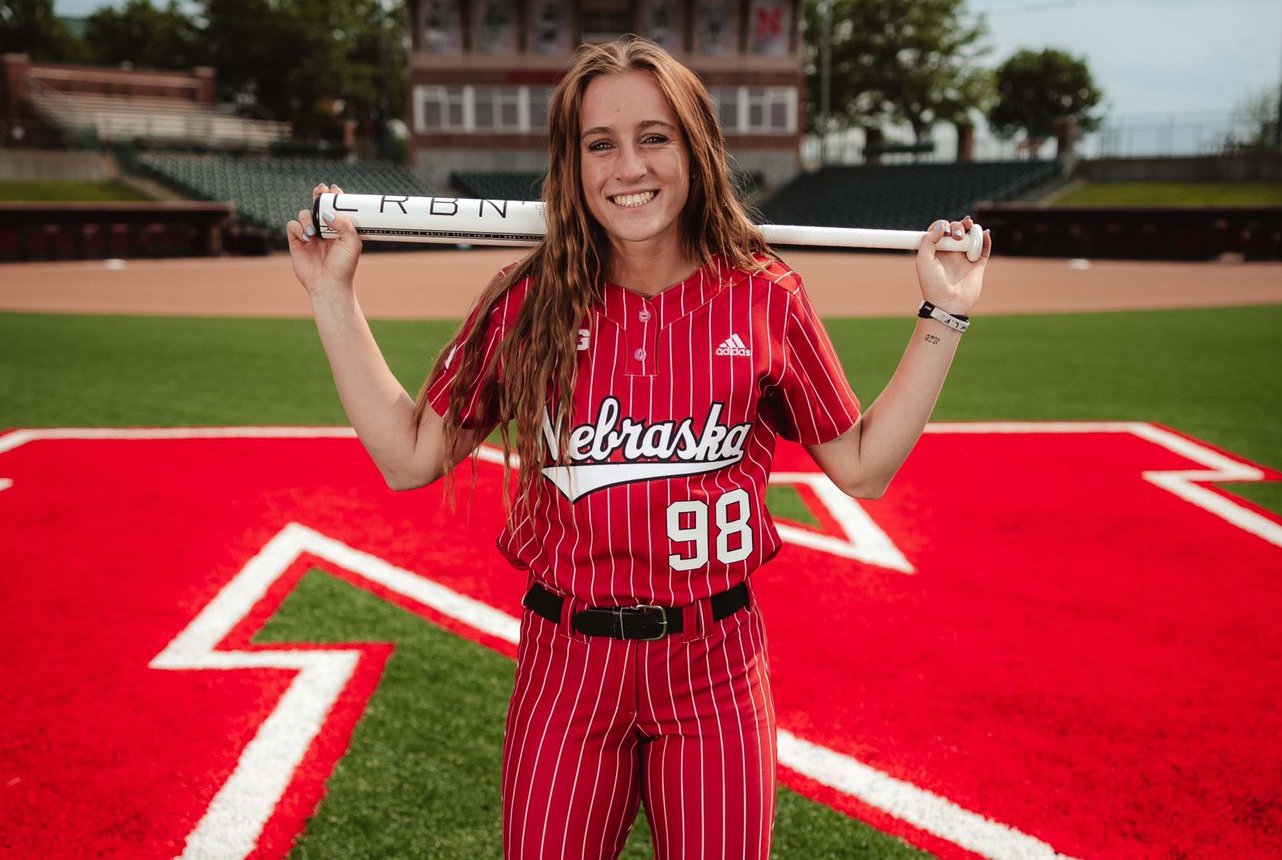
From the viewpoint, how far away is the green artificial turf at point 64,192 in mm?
29609

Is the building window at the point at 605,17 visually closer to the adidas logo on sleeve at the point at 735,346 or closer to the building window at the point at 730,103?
the building window at the point at 730,103

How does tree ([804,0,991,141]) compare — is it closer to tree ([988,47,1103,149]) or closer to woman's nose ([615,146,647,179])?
tree ([988,47,1103,149])

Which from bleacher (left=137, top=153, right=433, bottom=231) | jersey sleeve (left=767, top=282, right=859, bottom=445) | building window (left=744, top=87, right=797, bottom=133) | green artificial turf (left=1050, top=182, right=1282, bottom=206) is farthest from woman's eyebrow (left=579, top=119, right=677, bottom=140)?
building window (left=744, top=87, right=797, bottom=133)

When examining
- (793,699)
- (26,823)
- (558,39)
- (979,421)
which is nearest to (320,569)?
(26,823)

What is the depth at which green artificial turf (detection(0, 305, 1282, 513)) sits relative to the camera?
7.82m

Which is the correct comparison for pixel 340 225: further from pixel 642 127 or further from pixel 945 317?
pixel 945 317

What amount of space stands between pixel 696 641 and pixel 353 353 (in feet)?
2.97

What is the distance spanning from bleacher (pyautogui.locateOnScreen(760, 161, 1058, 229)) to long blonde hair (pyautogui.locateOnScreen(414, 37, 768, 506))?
31.5 metres

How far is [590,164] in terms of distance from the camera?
76.0 inches

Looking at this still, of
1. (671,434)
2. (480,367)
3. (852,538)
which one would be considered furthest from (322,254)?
(852,538)

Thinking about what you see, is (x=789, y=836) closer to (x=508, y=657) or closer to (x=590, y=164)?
(x=508, y=657)

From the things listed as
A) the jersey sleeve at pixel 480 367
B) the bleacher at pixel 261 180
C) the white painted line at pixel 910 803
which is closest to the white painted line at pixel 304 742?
the white painted line at pixel 910 803

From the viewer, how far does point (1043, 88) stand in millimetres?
77750

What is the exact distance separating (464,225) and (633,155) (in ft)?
1.49
